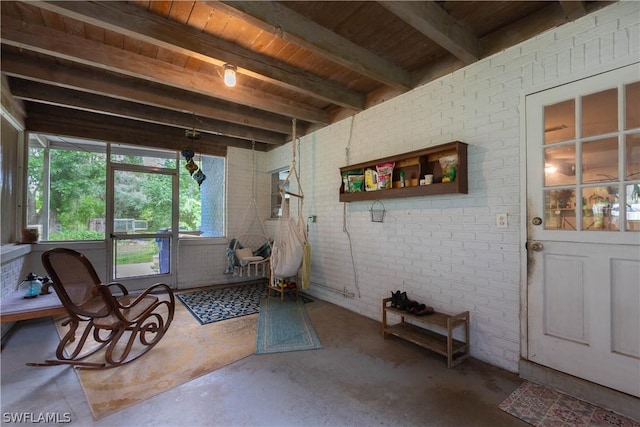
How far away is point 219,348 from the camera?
2.65m

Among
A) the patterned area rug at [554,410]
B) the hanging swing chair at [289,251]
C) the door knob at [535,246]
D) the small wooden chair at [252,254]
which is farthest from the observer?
the small wooden chair at [252,254]

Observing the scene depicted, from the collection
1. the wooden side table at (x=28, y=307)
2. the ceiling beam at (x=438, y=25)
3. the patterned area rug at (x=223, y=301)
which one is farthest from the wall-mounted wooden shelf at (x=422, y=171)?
the wooden side table at (x=28, y=307)

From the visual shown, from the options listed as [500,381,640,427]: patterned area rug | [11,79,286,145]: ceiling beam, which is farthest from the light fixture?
[500,381,640,427]: patterned area rug

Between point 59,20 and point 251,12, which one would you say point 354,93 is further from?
point 59,20

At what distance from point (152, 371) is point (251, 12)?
2741mm

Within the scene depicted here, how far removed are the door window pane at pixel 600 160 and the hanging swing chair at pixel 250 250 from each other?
13.0ft

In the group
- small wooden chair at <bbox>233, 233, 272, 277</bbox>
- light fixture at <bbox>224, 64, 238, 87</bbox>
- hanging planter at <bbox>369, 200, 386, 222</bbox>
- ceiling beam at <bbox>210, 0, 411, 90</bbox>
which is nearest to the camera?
ceiling beam at <bbox>210, 0, 411, 90</bbox>

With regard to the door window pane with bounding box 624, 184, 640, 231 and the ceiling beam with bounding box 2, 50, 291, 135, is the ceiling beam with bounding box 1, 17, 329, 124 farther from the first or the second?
the door window pane with bounding box 624, 184, 640, 231

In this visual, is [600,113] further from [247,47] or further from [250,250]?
[250,250]

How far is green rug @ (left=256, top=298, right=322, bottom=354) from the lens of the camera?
2689mm

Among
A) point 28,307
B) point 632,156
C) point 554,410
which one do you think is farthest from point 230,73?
point 554,410

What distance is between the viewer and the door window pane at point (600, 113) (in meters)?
1.83

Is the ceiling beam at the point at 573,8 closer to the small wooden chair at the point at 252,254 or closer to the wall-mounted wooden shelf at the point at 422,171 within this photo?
the wall-mounted wooden shelf at the point at 422,171

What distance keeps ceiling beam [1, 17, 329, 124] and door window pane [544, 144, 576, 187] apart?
2.79m
